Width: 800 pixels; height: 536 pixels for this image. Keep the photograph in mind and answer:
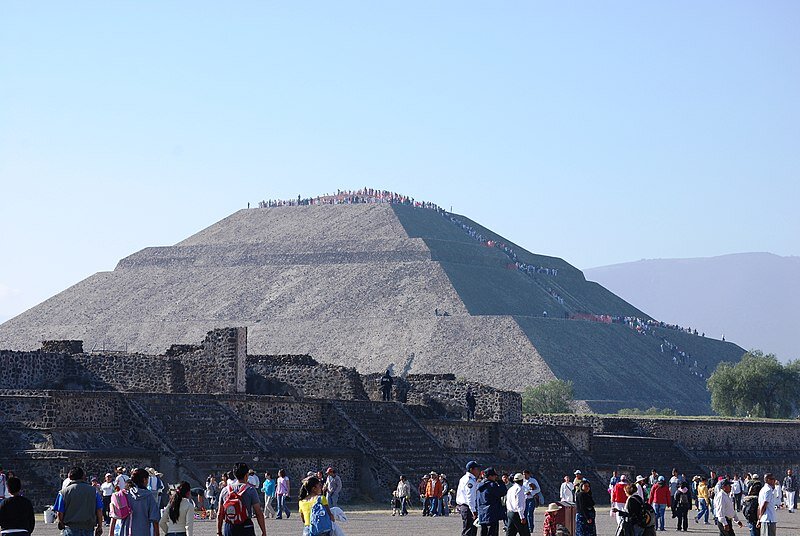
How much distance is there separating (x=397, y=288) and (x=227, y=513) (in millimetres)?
101491

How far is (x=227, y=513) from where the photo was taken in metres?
19.0

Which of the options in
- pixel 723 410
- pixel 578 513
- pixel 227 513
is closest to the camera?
pixel 227 513

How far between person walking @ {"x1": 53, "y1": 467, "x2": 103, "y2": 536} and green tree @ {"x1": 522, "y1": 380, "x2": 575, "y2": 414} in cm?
5979

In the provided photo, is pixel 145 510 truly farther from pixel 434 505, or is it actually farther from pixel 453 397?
pixel 453 397

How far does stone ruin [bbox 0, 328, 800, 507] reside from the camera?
37.6 meters

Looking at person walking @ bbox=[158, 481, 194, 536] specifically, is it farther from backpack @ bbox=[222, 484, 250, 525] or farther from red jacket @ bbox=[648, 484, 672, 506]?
red jacket @ bbox=[648, 484, 672, 506]

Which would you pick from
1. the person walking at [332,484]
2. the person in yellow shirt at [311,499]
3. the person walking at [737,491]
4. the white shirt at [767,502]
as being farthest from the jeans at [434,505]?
the person in yellow shirt at [311,499]

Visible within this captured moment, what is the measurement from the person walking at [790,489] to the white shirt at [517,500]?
76.3 ft

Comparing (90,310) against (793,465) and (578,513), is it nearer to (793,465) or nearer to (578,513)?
(793,465)

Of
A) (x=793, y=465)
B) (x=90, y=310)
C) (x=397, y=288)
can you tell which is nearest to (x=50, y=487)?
(x=793, y=465)

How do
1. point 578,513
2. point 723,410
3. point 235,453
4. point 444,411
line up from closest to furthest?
point 578,513, point 235,453, point 444,411, point 723,410

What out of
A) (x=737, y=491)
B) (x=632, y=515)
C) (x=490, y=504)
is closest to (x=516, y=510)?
(x=490, y=504)

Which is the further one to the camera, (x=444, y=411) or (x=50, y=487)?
(x=444, y=411)

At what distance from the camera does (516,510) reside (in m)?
25.4
